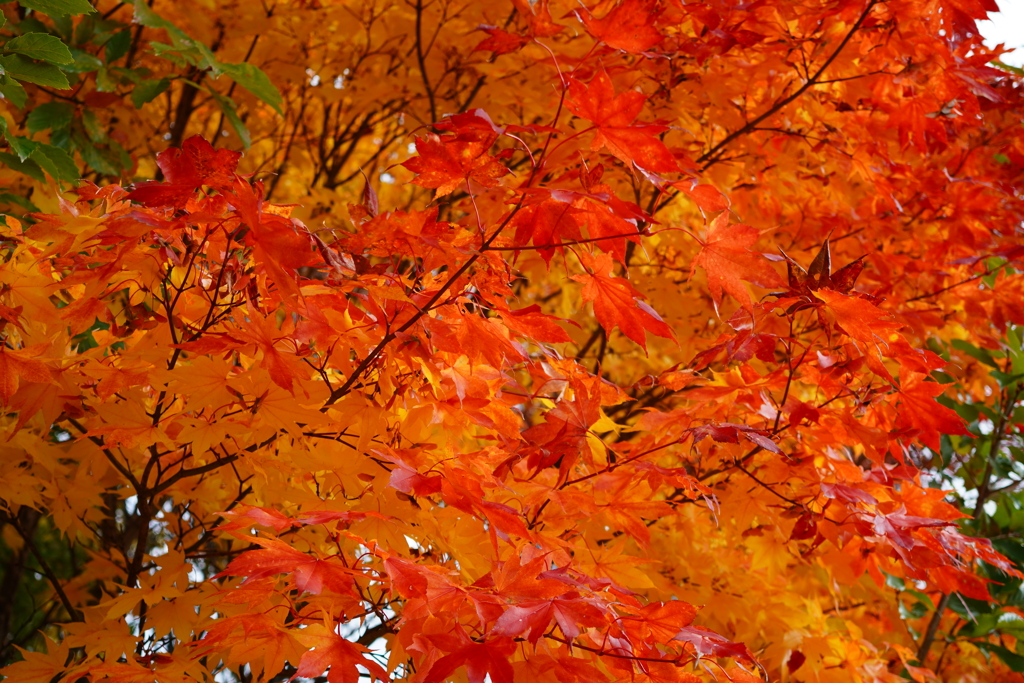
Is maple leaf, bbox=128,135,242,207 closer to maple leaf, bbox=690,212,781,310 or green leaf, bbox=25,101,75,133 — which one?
maple leaf, bbox=690,212,781,310

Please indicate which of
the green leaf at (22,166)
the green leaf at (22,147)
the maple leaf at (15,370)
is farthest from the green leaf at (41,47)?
the maple leaf at (15,370)

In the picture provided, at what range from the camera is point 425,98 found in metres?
2.89

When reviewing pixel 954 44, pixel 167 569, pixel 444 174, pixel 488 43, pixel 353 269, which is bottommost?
pixel 167 569

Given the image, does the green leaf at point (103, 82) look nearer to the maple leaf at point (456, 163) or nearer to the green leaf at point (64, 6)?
the green leaf at point (64, 6)

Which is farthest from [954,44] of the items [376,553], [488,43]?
[376,553]

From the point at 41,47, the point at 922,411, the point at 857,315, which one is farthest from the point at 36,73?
the point at 922,411

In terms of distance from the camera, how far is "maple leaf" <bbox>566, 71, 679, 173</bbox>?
1.15m

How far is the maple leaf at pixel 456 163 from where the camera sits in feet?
4.08

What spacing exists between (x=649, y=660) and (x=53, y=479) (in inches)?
54.6

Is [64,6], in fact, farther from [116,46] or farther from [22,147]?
→ [116,46]

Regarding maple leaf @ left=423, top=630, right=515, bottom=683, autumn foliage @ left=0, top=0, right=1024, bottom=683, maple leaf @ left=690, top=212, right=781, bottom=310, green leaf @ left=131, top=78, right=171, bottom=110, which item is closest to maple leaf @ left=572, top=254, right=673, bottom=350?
autumn foliage @ left=0, top=0, right=1024, bottom=683

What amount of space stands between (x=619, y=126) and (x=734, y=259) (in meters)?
0.36

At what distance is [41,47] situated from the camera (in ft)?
4.85

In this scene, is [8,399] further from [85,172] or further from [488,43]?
[85,172]
